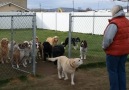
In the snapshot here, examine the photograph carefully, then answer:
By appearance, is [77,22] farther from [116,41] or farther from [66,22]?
[116,41]

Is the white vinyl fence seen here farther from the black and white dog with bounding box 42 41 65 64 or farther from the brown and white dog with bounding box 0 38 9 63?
the brown and white dog with bounding box 0 38 9 63

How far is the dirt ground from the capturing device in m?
6.89

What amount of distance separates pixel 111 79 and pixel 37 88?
80.0 inches

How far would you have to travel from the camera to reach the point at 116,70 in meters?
5.48

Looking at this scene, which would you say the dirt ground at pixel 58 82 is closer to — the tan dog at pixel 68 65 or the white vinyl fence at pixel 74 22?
the tan dog at pixel 68 65

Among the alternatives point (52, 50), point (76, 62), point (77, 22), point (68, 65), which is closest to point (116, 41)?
point (76, 62)

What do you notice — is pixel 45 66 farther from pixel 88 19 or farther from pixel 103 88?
pixel 88 19

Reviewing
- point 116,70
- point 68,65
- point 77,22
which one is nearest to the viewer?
point 116,70

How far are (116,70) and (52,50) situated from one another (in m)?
4.56

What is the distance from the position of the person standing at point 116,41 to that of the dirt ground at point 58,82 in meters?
1.54

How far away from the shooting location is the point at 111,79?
18.2ft

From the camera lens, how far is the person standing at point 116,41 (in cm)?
520

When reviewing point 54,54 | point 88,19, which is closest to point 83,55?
point 54,54

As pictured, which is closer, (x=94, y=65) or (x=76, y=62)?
(x=76, y=62)
